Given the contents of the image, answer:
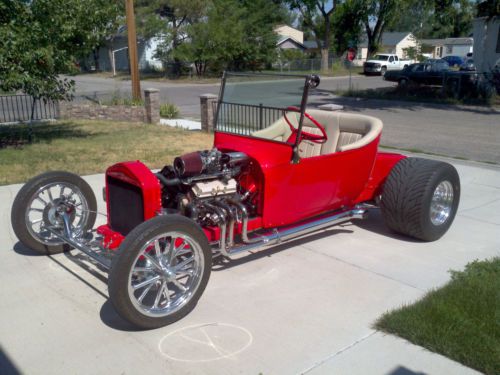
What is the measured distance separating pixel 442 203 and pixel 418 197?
0.62 m

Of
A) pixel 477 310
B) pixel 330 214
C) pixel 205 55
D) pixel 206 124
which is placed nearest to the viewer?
pixel 477 310

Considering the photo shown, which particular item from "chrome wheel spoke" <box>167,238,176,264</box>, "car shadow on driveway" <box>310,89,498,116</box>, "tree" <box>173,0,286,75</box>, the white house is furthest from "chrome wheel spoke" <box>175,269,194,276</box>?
the white house

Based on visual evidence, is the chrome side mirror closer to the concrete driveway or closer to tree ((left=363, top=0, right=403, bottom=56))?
the concrete driveway

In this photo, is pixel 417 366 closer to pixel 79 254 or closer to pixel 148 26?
pixel 79 254

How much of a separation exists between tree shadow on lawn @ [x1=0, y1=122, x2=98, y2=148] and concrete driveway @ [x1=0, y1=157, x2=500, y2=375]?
5.86m

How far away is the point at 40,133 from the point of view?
12.1m

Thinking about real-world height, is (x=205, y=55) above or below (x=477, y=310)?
above

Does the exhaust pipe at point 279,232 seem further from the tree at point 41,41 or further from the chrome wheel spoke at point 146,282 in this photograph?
the tree at point 41,41

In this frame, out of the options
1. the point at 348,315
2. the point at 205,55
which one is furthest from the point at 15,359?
the point at 205,55

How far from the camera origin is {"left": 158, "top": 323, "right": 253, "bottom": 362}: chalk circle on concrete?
338 cm

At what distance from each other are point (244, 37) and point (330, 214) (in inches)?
1269

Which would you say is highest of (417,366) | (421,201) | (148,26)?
(148,26)

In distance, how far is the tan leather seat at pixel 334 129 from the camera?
532cm

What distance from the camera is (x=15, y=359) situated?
132 inches
